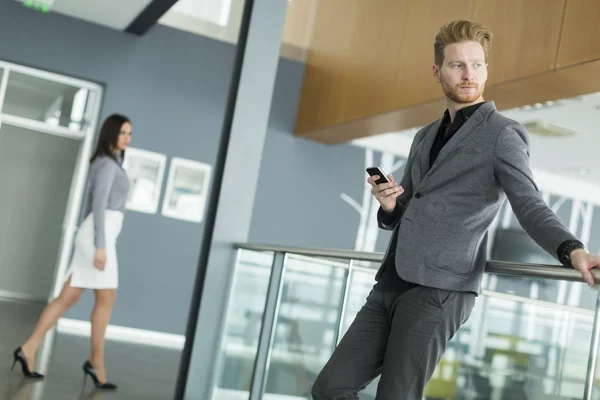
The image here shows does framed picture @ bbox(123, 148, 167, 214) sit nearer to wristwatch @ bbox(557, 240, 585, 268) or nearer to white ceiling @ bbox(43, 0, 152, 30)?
white ceiling @ bbox(43, 0, 152, 30)

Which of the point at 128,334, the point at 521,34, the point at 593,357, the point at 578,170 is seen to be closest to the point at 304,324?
the point at 593,357

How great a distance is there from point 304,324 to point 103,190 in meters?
1.44

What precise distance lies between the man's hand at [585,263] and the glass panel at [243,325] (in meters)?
2.51

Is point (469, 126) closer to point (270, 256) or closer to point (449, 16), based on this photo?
point (270, 256)

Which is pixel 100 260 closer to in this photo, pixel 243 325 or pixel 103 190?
pixel 103 190

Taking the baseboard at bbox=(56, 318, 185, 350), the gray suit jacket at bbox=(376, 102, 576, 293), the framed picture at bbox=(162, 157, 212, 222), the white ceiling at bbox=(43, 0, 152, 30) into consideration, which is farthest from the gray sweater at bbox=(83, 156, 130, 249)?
the framed picture at bbox=(162, 157, 212, 222)

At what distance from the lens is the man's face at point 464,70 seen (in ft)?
6.19

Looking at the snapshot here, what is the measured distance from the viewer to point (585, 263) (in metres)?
1.53

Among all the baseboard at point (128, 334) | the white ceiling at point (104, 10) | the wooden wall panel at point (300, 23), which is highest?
the wooden wall panel at point (300, 23)

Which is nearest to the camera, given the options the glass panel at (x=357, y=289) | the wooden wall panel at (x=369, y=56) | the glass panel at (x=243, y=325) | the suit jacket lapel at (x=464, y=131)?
the suit jacket lapel at (x=464, y=131)

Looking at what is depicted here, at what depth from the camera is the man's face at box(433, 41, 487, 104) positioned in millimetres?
1886

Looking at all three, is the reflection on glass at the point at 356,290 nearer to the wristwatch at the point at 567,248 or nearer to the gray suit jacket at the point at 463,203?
the gray suit jacket at the point at 463,203

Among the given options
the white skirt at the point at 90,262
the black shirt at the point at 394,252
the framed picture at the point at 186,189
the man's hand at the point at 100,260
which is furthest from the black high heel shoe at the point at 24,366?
the framed picture at the point at 186,189

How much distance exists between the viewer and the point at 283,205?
8.34m
